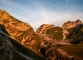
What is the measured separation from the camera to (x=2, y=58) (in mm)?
78250

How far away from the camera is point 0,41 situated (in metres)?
96.7

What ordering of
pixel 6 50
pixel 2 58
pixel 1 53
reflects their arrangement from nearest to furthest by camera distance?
pixel 2 58, pixel 1 53, pixel 6 50

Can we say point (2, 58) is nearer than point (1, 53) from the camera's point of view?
Yes

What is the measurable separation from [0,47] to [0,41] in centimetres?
766

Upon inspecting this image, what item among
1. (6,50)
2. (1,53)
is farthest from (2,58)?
(6,50)

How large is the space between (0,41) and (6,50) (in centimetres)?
687

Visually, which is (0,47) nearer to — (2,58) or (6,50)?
(6,50)

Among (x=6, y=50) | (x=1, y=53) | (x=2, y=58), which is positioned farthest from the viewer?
(x=6, y=50)

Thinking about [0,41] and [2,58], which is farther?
[0,41]

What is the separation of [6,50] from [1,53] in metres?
Answer: 6.42

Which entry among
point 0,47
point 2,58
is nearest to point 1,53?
point 0,47

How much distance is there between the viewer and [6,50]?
9356cm

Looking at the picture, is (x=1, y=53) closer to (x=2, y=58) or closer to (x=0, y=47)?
Answer: (x=0, y=47)

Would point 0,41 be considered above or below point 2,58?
above
